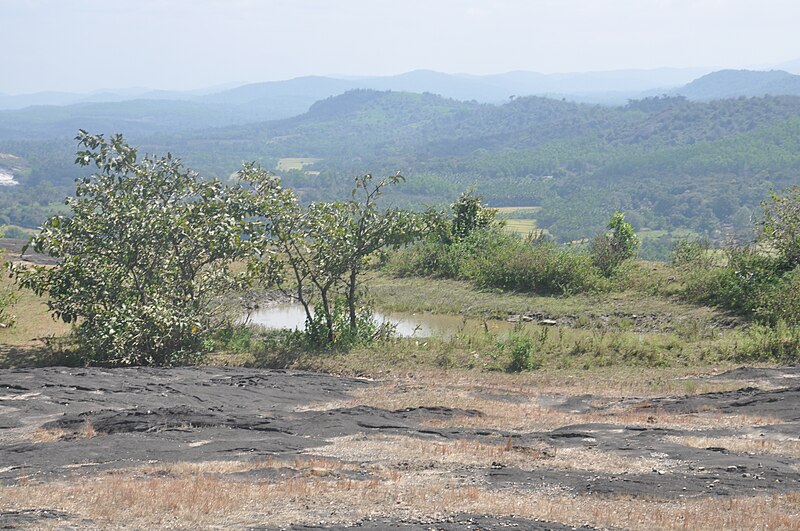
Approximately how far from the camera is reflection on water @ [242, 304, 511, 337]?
2292cm

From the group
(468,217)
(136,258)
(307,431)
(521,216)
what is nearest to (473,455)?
(307,431)

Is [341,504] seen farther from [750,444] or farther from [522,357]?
[522,357]

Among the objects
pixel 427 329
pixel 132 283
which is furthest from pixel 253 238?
pixel 427 329

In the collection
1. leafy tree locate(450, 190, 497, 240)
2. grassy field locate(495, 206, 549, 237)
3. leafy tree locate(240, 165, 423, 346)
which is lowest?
grassy field locate(495, 206, 549, 237)

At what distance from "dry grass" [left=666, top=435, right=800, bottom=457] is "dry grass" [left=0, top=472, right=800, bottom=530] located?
181 cm

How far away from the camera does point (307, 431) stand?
1148 centimetres

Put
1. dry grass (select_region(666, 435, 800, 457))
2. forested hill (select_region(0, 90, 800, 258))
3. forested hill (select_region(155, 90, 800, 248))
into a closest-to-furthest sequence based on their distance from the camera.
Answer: dry grass (select_region(666, 435, 800, 457)) → forested hill (select_region(155, 90, 800, 248)) → forested hill (select_region(0, 90, 800, 258))

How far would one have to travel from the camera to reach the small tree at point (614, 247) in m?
27.1

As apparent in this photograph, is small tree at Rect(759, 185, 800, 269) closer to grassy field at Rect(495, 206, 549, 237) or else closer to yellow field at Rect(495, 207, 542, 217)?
grassy field at Rect(495, 206, 549, 237)

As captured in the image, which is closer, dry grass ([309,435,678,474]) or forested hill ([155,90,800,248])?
dry grass ([309,435,678,474])

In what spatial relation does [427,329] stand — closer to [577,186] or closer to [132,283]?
[132,283]

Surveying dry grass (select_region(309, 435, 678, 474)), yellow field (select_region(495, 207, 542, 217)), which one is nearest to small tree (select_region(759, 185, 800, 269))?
dry grass (select_region(309, 435, 678, 474))

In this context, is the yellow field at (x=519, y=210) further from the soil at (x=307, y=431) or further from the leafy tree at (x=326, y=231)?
the soil at (x=307, y=431)

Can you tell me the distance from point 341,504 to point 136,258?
10.9 m
